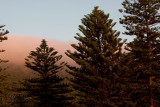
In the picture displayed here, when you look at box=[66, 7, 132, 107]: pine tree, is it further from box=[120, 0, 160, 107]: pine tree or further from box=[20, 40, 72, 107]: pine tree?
box=[20, 40, 72, 107]: pine tree

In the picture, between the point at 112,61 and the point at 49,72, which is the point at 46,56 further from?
the point at 112,61

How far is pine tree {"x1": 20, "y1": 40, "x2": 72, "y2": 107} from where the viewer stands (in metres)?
29.0

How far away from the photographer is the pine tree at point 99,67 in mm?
19578

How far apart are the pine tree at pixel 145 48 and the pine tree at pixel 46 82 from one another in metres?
10.9

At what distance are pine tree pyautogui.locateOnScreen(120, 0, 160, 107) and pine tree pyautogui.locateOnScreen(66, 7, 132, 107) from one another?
2.28 metres

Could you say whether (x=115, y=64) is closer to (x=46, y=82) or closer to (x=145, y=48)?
(x=145, y=48)

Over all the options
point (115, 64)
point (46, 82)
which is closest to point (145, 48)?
point (115, 64)

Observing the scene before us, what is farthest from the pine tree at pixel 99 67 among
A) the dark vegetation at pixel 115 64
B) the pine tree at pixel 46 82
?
the pine tree at pixel 46 82

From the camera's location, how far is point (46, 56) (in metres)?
31.6

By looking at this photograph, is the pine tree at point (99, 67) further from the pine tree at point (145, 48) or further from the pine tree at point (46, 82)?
the pine tree at point (46, 82)

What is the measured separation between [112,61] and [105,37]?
2.91 metres

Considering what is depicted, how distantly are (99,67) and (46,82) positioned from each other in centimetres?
1118

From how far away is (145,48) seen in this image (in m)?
23.8

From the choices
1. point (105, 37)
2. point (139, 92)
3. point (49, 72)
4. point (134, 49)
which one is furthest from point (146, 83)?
point (49, 72)
